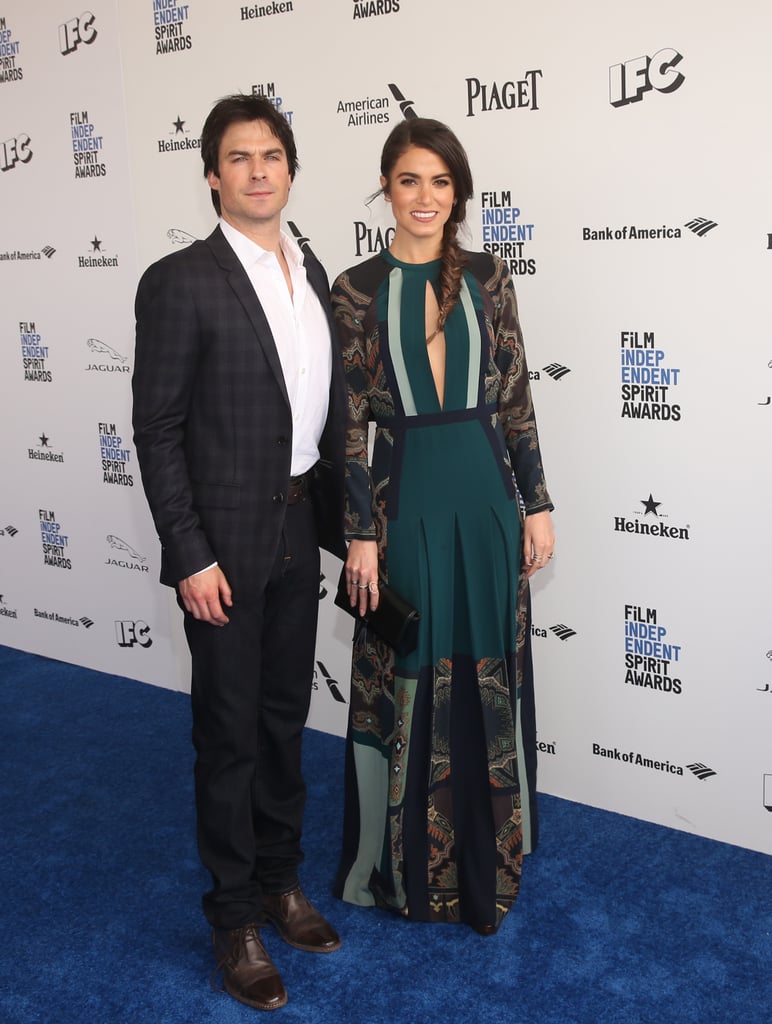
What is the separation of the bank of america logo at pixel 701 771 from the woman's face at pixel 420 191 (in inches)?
64.5

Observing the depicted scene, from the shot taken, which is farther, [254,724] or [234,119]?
[254,724]

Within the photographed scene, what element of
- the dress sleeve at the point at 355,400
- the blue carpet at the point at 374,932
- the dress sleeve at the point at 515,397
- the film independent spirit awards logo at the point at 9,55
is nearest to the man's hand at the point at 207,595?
the dress sleeve at the point at 355,400

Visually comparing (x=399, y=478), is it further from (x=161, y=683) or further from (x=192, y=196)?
(x=161, y=683)

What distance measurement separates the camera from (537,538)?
257 centimetres

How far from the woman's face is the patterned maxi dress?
10cm

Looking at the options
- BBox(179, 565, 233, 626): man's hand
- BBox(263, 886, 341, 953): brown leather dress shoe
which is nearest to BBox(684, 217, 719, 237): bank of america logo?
BBox(179, 565, 233, 626): man's hand

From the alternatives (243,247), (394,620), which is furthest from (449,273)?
(394,620)

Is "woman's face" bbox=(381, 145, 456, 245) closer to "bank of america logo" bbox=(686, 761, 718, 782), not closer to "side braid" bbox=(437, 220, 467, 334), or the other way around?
"side braid" bbox=(437, 220, 467, 334)

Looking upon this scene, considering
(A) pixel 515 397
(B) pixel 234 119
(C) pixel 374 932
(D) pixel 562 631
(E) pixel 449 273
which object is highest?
(B) pixel 234 119

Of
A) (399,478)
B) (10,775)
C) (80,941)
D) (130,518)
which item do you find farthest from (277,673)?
(130,518)

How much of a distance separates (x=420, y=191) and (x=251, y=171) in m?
0.36

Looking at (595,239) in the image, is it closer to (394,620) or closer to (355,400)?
(355,400)

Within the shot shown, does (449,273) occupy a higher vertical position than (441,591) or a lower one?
higher

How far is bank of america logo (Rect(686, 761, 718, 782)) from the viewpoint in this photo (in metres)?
2.98
